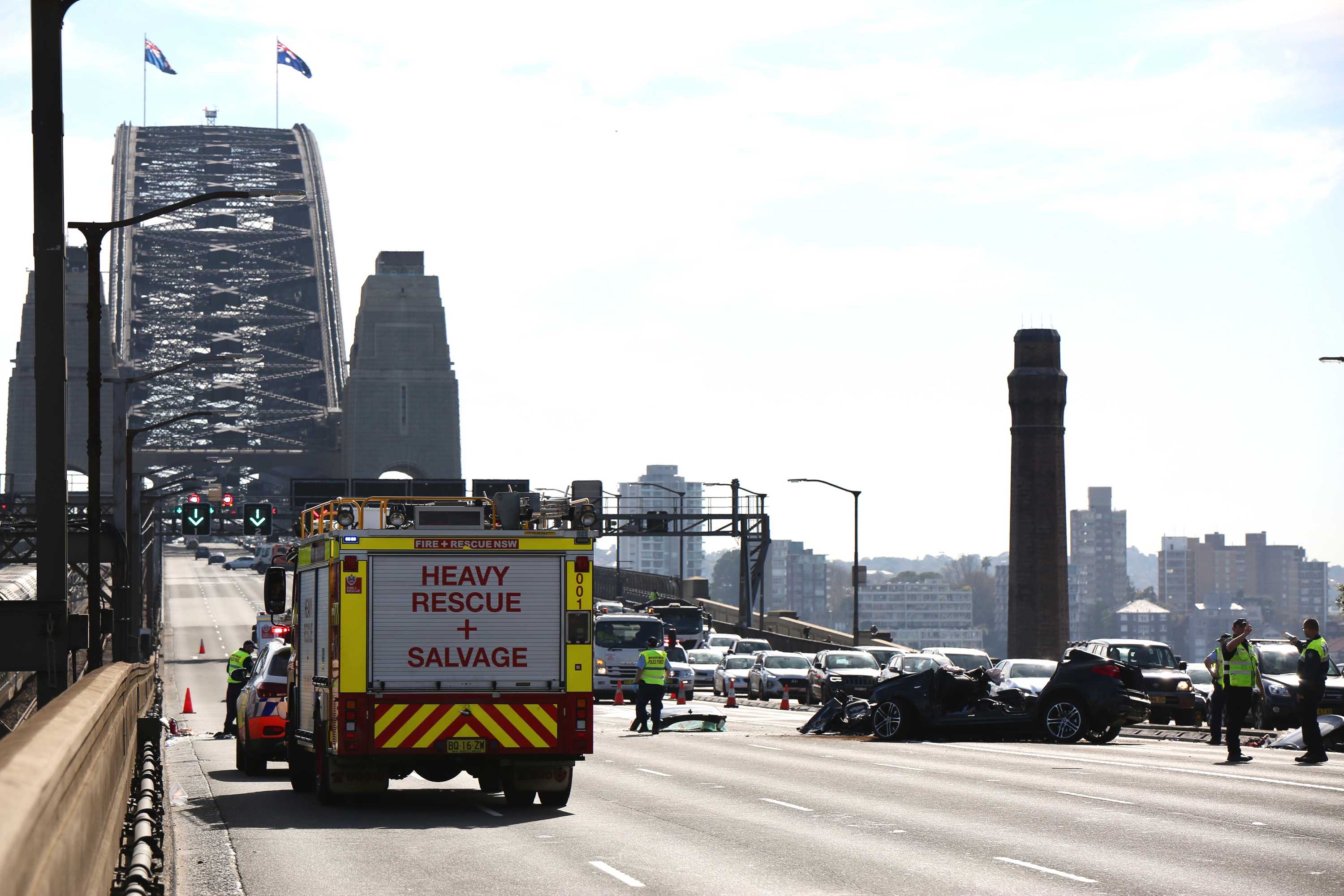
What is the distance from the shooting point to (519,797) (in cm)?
1903

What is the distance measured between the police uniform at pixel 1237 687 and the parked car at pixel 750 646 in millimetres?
38366

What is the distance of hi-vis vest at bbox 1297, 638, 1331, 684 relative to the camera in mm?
23625

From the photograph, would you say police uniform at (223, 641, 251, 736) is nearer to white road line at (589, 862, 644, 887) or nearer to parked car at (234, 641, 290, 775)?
parked car at (234, 641, 290, 775)

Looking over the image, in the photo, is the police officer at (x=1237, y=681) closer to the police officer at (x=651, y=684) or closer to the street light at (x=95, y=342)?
the police officer at (x=651, y=684)

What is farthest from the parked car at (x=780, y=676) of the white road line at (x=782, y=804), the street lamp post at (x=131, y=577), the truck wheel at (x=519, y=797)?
the truck wheel at (x=519, y=797)

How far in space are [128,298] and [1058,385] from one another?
14314 cm

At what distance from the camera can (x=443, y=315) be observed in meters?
159

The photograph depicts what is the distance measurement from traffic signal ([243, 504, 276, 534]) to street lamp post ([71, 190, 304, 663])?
53353 millimetres

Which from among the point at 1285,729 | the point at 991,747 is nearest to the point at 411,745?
the point at 991,747

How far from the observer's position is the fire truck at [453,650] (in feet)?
58.5

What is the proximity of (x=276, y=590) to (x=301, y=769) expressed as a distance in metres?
2.05

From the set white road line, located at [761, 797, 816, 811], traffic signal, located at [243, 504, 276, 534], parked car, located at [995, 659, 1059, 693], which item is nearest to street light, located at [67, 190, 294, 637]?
white road line, located at [761, 797, 816, 811]

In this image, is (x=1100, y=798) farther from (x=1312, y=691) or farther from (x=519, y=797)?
(x=1312, y=691)

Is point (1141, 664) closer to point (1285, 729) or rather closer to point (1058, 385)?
point (1285, 729)
